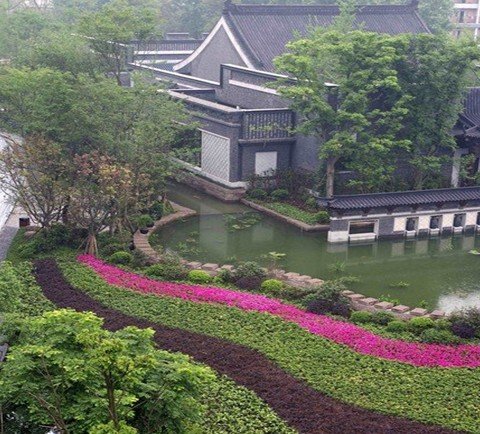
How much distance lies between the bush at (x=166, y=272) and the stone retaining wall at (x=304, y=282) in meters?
0.76

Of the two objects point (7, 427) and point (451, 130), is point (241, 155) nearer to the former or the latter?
point (451, 130)

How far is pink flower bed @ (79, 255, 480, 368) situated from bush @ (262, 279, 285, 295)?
0.48 meters

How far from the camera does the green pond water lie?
16.0 meters

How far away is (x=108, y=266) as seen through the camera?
15711 millimetres

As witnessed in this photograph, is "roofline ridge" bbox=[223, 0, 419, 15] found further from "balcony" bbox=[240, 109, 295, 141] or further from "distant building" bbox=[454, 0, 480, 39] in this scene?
"distant building" bbox=[454, 0, 480, 39]

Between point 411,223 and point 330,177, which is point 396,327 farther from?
point 330,177

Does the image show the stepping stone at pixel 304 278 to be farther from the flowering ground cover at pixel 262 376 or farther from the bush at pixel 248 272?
the flowering ground cover at pixel 262 376

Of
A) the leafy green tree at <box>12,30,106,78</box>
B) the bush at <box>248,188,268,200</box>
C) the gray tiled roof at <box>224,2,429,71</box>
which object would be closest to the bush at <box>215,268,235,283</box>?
the bush at <box>248,188,268,200</box>

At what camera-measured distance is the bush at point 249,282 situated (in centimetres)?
1504

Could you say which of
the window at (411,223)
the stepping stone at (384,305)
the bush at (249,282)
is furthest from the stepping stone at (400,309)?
the window at (411,223)

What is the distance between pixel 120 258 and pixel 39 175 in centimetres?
253

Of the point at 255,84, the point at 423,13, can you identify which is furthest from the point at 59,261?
the point at 423,13

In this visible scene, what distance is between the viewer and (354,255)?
1825cm

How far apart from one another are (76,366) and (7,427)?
0.96 metres
